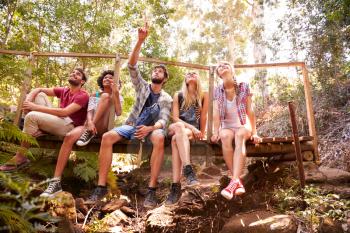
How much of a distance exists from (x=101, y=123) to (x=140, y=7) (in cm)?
590

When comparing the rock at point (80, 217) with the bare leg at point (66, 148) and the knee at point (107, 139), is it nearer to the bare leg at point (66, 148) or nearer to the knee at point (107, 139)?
→ the bare leg at point (66, 148)

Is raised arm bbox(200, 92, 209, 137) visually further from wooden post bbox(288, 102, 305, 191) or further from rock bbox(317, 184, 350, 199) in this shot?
rock bbox(317, 184, 350, 199)

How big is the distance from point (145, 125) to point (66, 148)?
103 cm

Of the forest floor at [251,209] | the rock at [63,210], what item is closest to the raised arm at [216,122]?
the forest floor at [251,209]

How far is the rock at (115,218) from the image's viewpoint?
373 cm

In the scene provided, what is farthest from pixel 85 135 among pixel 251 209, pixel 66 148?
pixel 251 209

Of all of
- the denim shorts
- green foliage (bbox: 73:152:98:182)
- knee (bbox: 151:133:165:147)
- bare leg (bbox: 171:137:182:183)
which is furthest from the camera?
green foliage (bbox: 73:152:98:182)

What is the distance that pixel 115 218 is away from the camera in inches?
151

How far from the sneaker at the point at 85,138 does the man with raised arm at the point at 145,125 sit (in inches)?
10.3

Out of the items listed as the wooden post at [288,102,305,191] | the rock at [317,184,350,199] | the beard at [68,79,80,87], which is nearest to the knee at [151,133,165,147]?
the beard at [68,79,80,87]

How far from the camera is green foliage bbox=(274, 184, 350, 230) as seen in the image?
11.8 ft

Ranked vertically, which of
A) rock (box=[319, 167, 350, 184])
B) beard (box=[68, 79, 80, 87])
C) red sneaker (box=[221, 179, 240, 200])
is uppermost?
beard (box=[68, 79, 80, 87])

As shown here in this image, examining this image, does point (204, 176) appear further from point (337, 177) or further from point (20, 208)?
point (20, 208)

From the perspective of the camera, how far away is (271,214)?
Answer: 386 cm
